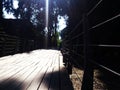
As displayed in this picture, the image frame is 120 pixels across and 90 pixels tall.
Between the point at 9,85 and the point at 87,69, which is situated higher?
the point at 87,69

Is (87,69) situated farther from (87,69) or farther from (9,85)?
(9,85)

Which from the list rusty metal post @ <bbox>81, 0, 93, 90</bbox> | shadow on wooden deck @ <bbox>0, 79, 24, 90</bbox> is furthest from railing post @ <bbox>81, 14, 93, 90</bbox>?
shadow on wooden deck @ <bbox>0, 79, 24, 90</bbox>

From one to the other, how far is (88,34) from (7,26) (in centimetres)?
2629

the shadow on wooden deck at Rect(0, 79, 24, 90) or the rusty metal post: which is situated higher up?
the rusty metal post

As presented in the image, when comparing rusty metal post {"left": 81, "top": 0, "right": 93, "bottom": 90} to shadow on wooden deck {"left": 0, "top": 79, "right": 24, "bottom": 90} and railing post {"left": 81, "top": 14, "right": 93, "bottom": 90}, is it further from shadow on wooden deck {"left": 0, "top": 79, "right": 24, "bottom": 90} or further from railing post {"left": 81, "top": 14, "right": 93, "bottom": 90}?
shadow on wooden deck {"left": 0, "top": 79, "right": 24, "bottom": 90}

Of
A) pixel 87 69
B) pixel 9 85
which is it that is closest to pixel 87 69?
pixel 87 69

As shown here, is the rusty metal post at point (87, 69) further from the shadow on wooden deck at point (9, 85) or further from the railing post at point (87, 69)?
the shadow on wooden deck at point (9, 85)

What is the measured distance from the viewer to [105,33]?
9.45 m

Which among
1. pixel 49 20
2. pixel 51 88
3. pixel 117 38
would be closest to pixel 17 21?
pixel 49 20

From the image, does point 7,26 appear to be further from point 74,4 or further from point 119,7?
point 119,7

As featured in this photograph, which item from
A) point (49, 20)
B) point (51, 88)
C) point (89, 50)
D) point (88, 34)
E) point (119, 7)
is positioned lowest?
point (51, 88)

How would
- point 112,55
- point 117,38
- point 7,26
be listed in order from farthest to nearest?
point 7,26, point 112,55, point 117,38

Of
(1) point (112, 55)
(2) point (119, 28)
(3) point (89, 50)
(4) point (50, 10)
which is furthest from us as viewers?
(4) point (50, 10)

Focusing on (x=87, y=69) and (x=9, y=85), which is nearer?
(x=87, y=69)
